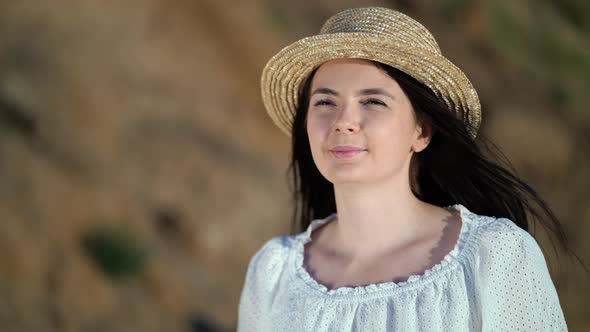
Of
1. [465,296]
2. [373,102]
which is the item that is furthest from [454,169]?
[465,296]

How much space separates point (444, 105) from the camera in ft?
8.67

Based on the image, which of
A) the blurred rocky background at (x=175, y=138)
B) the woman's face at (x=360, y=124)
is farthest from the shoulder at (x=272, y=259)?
the blurred rocky background at (x=175, y=138)

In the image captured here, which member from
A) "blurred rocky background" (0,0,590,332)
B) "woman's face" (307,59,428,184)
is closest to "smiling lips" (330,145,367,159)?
"woman's face" (307,59,428,184)

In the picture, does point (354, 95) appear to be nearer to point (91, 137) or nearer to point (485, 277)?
point (485, 277)

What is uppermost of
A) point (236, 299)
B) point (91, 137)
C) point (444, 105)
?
point (91, 137)

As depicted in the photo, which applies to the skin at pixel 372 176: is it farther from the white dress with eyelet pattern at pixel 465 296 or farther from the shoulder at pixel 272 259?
the shoulder at pixel 272 259

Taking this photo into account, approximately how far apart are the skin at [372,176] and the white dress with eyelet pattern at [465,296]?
6 cm

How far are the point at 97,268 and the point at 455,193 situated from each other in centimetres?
365

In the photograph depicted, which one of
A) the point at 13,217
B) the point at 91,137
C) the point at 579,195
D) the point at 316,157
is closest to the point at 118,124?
the point at 91,137

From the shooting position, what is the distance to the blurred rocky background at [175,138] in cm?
578

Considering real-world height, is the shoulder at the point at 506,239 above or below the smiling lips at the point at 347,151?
below

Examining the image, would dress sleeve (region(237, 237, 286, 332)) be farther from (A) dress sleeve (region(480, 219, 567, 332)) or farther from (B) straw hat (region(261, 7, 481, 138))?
(A) dress sleeve (region(480, 219, 567, 332))

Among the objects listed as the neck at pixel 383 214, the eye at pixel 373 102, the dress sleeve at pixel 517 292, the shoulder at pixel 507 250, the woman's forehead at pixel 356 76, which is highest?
the woman's forehead at pixel 356 76

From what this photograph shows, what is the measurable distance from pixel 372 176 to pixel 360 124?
0.17 m
